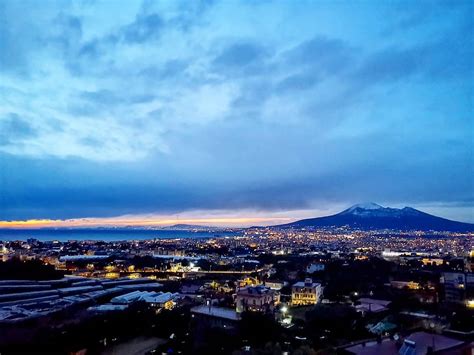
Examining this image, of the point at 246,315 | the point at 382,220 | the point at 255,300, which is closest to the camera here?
the point at 246,315

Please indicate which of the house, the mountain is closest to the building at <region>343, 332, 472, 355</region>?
the house

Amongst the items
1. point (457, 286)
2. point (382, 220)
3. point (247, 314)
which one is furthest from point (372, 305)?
point (382, 220)

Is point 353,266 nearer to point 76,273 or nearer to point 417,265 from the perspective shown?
point 417,265

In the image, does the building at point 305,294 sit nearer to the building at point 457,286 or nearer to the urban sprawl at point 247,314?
the urban sprawl at point 247,314

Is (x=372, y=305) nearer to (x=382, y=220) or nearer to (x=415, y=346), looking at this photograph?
(x=415, y=346)

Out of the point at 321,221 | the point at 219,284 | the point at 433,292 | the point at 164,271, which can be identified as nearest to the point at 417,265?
the point at 433,292

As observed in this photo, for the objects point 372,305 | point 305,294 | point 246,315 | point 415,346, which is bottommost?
point 305,294

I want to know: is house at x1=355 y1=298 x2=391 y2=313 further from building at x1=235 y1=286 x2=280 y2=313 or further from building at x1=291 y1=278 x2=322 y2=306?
building at x1=235 y1=286 x2=280 y2=313

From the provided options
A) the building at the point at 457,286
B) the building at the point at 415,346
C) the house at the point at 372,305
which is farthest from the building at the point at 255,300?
the building at the point at 457,286
